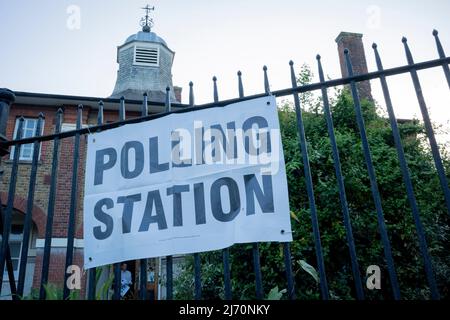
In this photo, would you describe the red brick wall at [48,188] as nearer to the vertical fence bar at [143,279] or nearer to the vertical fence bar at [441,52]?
the vertical fence bar at [143,279]

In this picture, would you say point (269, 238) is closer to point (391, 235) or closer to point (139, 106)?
point (391, 235)

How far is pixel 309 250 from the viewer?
6.37 meters

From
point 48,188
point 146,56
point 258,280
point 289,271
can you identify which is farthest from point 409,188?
point 146,56

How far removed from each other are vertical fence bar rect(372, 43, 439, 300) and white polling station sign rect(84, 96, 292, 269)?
0.70m

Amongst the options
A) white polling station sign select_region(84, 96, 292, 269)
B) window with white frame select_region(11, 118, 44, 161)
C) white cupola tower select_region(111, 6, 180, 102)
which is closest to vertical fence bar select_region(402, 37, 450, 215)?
white polling station sign select_region(84, 96, 292, 269)

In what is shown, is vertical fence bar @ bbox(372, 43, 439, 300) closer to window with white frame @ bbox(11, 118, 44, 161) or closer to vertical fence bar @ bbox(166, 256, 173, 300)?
vertical fence bar @ bbox(166, 256, 173, 300)

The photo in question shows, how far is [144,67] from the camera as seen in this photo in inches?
698

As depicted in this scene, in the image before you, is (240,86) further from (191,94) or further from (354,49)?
(354,49)

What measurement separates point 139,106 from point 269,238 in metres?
11.1

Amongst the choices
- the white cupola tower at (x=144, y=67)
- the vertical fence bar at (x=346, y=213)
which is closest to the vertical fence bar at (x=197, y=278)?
the vertical fence bar at (x=346, y=213)

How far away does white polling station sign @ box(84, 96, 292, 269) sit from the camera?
2184 mm

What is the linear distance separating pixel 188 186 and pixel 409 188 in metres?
1.40

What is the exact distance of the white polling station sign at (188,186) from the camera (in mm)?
2184
